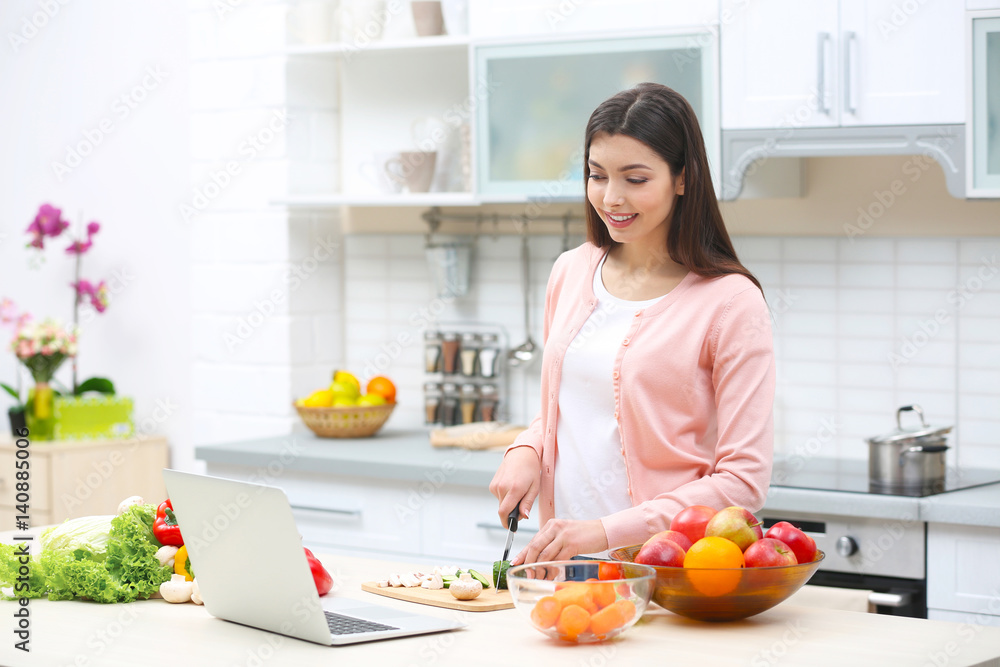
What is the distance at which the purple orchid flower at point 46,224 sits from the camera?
378 centimetres

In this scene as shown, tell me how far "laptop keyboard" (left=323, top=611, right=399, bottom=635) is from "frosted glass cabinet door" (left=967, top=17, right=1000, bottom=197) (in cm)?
169

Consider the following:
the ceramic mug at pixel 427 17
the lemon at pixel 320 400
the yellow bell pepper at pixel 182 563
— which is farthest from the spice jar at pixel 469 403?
the yellow bell pepper at pixel 182 563

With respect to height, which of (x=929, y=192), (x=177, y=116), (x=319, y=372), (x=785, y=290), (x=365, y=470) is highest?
(x=177, y=116)

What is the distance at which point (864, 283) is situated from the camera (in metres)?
3.01

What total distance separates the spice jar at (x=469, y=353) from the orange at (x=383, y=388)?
209 millimetres

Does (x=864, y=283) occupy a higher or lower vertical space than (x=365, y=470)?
higher

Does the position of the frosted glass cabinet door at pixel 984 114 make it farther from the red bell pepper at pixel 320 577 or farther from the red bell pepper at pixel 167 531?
the red bell pepper at pixel 167 531

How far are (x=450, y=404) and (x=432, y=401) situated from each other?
6 cm

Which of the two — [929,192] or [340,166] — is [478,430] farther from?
[929,192]

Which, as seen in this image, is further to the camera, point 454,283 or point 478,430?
point 454,283

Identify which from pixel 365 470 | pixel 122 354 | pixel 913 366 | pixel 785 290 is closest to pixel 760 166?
pixel 785 290

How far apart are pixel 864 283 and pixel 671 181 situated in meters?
1.32

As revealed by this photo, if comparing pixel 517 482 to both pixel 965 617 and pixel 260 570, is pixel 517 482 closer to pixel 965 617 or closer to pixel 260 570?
pixel 260 570

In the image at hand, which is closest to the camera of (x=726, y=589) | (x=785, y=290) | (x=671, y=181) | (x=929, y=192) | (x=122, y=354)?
(x=726, y=589)
